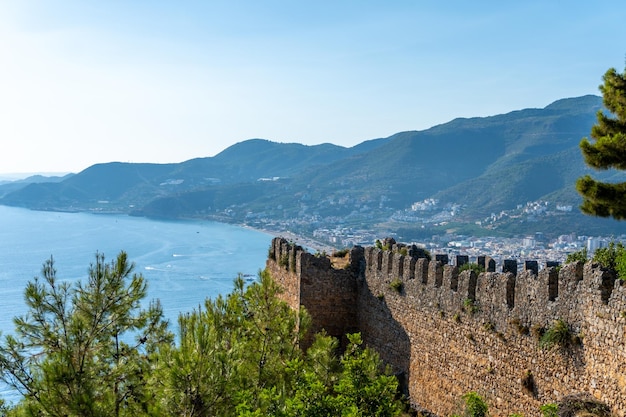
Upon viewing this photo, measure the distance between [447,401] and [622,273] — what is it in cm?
505

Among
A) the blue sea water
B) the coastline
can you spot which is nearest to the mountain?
the coastline

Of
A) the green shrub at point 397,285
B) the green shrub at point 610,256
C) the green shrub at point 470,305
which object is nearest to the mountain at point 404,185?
the green shrub at point 397,285

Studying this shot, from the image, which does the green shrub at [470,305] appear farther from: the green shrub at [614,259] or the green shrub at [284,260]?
the green shrub at [284,260]

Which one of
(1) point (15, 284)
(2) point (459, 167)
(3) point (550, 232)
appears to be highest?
(2) point (459, 167)

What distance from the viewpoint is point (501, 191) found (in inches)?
3226

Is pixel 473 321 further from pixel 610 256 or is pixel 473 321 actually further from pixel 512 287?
pixel 610 256

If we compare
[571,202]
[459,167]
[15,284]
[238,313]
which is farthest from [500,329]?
[459,167]

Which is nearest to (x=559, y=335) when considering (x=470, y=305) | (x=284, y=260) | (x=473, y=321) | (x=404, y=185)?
(x=473, y=321)

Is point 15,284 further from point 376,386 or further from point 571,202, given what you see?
point 376,386

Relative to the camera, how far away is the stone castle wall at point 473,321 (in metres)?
9.57

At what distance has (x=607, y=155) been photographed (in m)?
10.9

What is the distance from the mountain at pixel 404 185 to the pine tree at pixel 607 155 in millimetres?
51045

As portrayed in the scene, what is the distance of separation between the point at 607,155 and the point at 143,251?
77736 mm

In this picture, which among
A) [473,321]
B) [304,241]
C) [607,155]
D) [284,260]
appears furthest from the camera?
[304,241]
